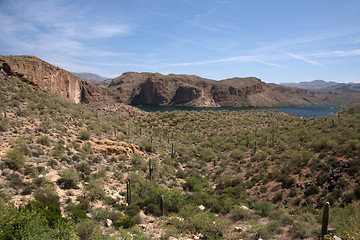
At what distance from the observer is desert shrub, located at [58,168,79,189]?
9.94 metres

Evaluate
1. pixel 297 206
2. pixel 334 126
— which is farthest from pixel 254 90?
pixel 297 206

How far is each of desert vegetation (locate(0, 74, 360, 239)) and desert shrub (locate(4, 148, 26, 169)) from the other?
0.17 ft

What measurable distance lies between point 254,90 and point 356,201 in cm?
18756

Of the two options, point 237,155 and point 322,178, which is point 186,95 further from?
point 322,178

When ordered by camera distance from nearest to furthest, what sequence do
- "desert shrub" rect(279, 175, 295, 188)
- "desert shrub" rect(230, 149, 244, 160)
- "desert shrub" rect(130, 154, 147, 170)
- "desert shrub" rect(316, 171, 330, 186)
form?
"desert shrub" rect(316, 171, 330, 186)
"desert shrub" rect(279, 175, 295, 188)
"desert shrub" rect(130, 154, 147, 170)
"desert shrub" rect(230, 149, 244, 160)

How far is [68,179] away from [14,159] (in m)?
2.77

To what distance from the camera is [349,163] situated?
40.3 ft

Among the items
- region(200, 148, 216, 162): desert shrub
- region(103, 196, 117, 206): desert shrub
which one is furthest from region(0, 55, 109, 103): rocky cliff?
region(200, 148, 216, 162): desert shrub

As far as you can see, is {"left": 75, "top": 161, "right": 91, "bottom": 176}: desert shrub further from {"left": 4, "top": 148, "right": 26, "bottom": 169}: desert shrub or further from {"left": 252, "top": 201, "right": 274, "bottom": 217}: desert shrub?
{"left": 252, "top": 201, "right": 274, "bottom": 217}: desert shrub

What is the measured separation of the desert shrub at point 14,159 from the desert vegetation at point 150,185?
5 cm

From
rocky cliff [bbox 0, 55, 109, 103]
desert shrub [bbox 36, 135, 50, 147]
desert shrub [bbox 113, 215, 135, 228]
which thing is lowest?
desert shrub [bbox 113, 215, 135, 228]

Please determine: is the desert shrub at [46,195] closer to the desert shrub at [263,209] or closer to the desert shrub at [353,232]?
the desert shrub at [263,209]

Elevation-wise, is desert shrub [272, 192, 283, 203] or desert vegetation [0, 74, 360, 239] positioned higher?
desert vegetation [0, 74, 360, 239]

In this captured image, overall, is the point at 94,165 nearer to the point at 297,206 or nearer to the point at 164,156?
the point at 164,156
